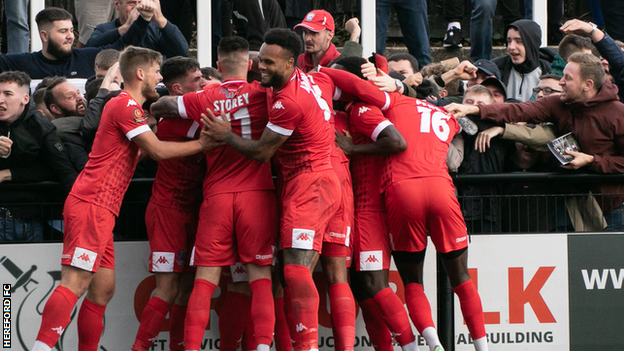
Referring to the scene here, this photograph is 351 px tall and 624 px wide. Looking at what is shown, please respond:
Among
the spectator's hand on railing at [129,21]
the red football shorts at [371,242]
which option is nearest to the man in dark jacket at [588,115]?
the red football shorts at [371,242]

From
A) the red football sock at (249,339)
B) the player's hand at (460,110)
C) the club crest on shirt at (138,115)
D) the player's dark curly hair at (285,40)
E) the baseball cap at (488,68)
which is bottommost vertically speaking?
the red football sock at (249,339)

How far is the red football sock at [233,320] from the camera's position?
5383mm

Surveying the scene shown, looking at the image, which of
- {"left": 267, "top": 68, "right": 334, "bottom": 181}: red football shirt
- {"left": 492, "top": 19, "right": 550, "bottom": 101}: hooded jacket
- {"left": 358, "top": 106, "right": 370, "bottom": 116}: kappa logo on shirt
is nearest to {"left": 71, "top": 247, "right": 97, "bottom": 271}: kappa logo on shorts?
{"left": 267, "top": 68, "right": 334, "bottom": 181}: red football shirt

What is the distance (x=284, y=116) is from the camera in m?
4.96

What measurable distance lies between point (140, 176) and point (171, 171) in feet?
2.31

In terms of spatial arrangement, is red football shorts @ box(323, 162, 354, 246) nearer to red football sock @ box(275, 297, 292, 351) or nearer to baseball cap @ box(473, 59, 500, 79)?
red football sock @ box(275, 297, 292, 351)

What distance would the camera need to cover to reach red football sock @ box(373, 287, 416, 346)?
5.27m

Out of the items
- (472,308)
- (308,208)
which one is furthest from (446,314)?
(308,208)

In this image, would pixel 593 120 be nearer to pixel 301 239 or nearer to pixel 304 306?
pixel 301 239

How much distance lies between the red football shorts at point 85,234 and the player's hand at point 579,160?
3.48 meters

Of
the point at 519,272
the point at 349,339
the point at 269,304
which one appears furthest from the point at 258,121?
the point at 519,272

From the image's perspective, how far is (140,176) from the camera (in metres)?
6.16

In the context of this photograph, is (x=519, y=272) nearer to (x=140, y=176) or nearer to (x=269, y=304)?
(x=269, y=304)

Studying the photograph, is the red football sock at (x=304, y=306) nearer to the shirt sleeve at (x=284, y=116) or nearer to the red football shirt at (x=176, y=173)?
the shirt sleeve at (x=284, y=116)
